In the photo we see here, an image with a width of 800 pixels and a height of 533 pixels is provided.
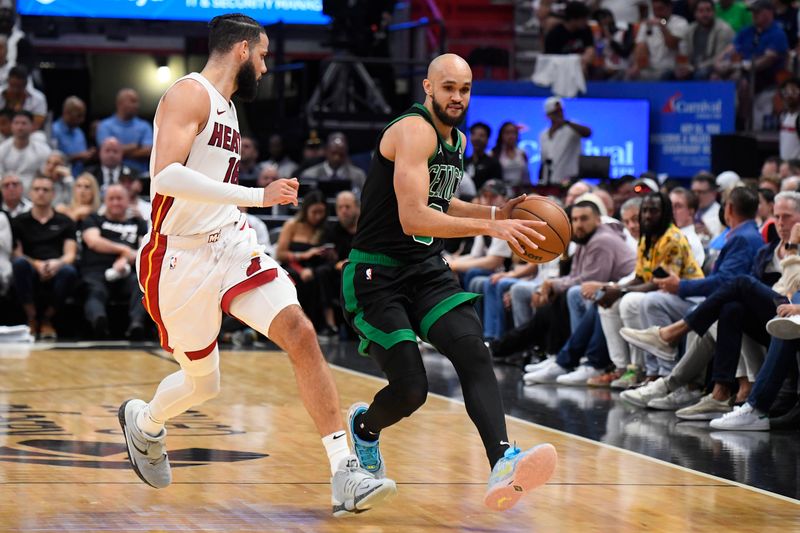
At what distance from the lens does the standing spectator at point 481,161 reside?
45.0ft

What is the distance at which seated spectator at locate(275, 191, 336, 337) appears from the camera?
12172mm

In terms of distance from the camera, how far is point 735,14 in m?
16.0

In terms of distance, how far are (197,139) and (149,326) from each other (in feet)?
24.9

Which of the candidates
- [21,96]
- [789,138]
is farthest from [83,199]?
[789,138]

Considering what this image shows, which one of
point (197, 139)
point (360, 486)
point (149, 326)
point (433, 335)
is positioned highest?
point (197, 139)

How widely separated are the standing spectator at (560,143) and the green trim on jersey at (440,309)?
29.8 feet

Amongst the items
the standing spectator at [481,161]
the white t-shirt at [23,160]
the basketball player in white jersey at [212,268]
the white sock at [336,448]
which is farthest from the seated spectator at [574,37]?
the white sock at [336,448]

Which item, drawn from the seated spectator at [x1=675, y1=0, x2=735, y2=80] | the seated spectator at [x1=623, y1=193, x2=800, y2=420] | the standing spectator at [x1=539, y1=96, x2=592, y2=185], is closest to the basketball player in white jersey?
the seated spectator at [x1=623, y1=193, x2=800, y2=420]

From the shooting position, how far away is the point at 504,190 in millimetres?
11344

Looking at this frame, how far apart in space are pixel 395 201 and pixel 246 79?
0.75 metres

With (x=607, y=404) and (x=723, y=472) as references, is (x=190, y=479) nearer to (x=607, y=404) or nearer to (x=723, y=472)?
(x=723, y=472)

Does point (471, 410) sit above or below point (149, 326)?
above

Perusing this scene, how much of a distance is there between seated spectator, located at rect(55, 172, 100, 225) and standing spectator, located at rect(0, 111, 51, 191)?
771 mm

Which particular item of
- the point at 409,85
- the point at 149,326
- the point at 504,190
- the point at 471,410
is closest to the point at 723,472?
the point at 471,410
